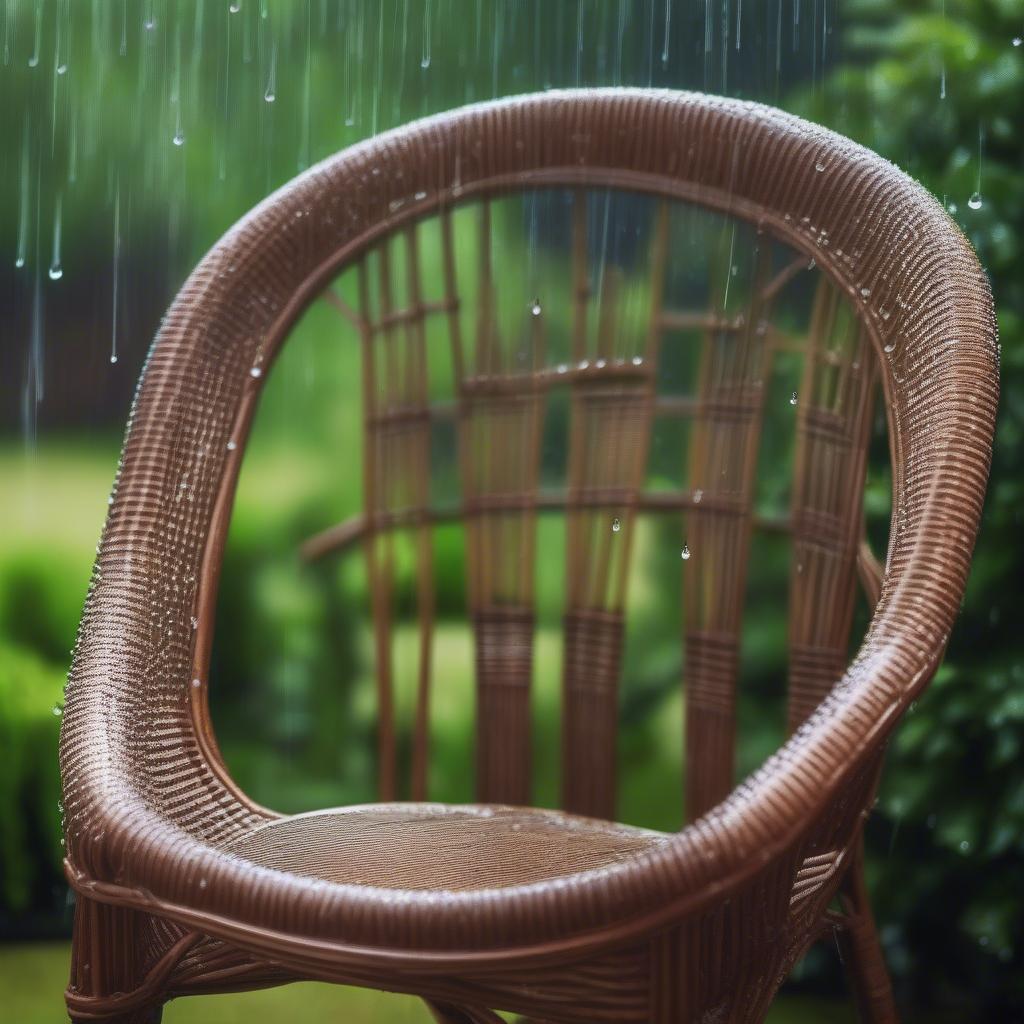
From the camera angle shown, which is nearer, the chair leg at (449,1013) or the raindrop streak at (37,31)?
the chair leg at (449,1013)

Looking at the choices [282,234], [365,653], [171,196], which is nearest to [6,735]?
[365,653]

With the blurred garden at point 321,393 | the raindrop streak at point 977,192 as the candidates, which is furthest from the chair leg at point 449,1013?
the raindrop streak at point 977,192

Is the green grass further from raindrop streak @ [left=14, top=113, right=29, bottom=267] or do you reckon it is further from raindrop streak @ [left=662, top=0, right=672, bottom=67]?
raindrop streak @ [left=662, top=0, right=672, bottom=67]

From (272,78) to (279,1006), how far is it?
1436 mm

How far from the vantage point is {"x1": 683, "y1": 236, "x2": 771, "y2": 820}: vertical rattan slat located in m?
1.16

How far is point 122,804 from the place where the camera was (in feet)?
2.78

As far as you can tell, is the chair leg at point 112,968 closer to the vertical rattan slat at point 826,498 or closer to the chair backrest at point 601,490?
the chair backrest at point 601,490

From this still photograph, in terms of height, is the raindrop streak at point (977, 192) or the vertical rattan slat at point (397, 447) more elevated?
the raindrop streak at point (977, 192)

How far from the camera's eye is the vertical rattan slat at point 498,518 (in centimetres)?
123

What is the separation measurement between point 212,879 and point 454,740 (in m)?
1.10

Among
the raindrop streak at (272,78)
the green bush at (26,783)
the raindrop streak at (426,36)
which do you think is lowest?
the green bush at (26,783)

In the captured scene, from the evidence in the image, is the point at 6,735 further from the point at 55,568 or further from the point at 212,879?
the point at 212,879

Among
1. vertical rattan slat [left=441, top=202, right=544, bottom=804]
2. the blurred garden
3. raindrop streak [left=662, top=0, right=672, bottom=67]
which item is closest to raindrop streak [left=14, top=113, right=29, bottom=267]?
the blurred garden

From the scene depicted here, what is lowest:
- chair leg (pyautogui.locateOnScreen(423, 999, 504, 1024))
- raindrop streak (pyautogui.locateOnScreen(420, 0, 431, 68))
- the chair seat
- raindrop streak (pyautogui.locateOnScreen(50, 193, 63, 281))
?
chair leg (pyautogui.locateOnScreen(423, 999, 504, 1024))
